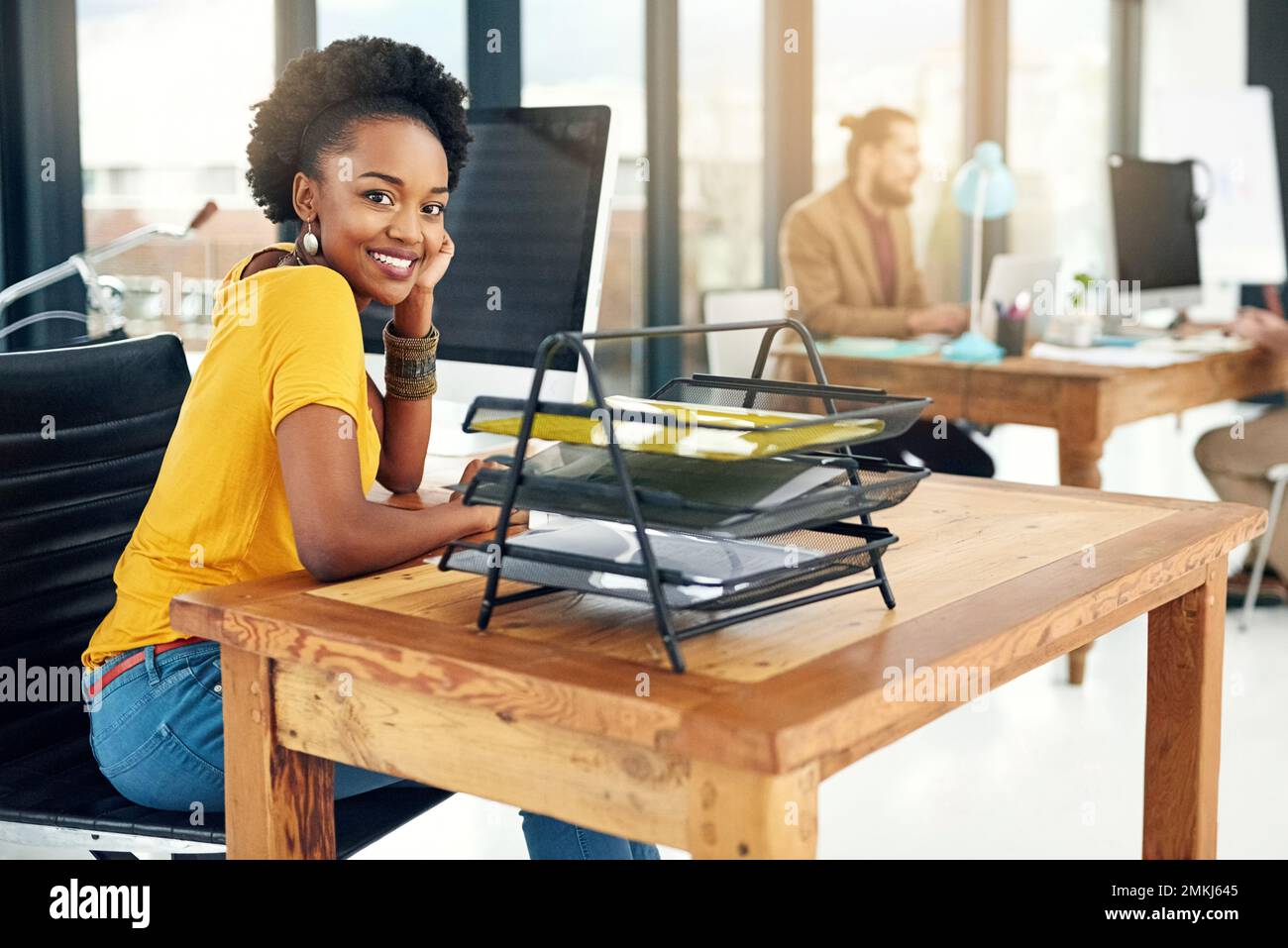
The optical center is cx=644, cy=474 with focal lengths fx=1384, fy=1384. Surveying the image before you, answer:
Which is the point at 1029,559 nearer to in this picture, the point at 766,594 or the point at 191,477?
the point at 766,594

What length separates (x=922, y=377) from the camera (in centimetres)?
344

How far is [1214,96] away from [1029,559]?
440 centimetres

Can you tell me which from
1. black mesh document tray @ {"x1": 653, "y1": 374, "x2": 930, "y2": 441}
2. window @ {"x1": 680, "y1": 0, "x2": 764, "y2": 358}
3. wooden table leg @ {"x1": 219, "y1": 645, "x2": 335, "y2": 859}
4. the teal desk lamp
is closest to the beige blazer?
the teal desk lamp

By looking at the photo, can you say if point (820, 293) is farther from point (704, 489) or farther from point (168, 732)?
point (704, 489)

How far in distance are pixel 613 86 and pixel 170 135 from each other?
1835 mm

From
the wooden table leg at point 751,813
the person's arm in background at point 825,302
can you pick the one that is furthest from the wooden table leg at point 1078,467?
the wooden table leg at point 751,813

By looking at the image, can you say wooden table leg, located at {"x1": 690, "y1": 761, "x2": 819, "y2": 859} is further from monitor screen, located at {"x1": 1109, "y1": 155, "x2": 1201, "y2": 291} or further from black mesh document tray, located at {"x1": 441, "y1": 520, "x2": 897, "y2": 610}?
monitor screen, located at {"x1": 1109, "y1": 155, "x2": 1201, "y2": 291}

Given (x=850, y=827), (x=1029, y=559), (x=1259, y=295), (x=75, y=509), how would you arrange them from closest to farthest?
(x=1029, y=559) → (x=75, y=509) → (x=850, y=827) → (x=1259, y=295)

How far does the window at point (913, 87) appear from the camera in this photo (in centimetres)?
554

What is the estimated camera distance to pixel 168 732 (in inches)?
54.6

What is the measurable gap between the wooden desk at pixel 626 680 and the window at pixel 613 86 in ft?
9.61

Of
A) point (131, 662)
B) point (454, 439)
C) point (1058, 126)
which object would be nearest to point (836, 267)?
point (454, 439)
